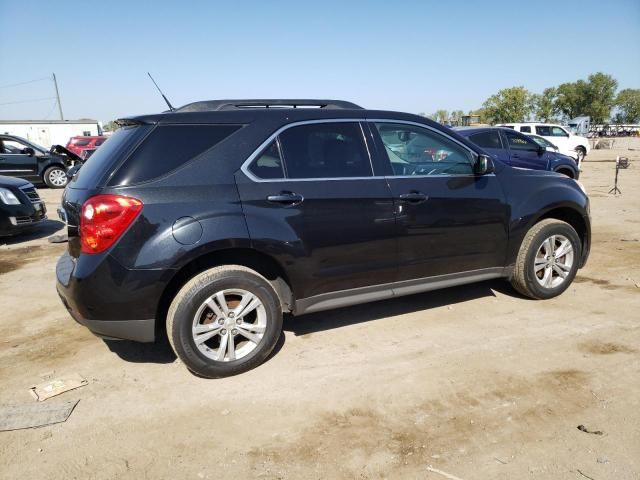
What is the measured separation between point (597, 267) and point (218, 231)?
4793 millimetres

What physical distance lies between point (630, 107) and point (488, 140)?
9682 centimetres

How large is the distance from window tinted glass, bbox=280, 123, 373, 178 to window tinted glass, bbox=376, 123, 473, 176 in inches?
14.2

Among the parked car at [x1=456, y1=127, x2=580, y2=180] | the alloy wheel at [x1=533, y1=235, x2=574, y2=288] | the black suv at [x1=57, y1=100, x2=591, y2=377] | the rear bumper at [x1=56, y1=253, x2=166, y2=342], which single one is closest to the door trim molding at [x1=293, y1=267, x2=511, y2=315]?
the black suv at [x1=57, y1=100, x2=591, y2=377]

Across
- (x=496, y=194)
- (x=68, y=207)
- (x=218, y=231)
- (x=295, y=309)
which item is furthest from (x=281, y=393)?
(x=496, y=194)

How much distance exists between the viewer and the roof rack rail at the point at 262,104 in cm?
352

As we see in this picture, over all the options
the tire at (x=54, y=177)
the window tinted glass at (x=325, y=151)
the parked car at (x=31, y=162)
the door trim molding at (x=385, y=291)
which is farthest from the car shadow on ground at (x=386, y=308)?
the tire at (x=54, y=177)

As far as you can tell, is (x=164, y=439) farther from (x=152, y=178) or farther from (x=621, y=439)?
(x=621, y=439)

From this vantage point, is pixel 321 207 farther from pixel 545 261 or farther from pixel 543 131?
pixel 543 131

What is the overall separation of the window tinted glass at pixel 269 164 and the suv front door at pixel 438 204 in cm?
82

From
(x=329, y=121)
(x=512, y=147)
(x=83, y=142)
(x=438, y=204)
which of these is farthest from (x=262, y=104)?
(x=83, y=142)

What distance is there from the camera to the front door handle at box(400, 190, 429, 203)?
3703 mm

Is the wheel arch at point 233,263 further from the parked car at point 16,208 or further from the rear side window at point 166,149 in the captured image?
the parked car at point 16,208

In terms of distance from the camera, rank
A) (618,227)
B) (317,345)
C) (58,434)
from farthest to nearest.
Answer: (618,227), (317,345), (58,434)

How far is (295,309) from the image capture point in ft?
11.5
